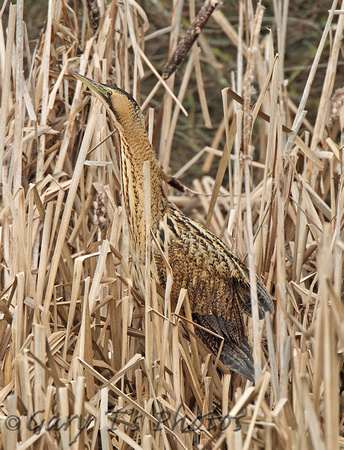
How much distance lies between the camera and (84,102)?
68.8 inches

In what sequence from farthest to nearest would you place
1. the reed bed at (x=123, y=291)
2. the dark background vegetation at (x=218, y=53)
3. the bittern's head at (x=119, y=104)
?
the dark background vegetation at (x=218, y=53) < the bittern's head at (x=119, y=104) < the reed bed at (x=123, y=291)

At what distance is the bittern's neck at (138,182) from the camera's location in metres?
1.62

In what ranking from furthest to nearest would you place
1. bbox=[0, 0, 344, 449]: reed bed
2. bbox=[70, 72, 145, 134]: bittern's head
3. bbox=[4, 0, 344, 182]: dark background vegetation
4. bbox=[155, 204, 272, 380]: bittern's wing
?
bbox=[4, 0, 344, 182]: dark background vegetation, bbox=[155, 204, 272, 380]: bittern's wing, bbox=[70, 72, 145, 134]: bittern's head, bbox=[0, 0, 344, 449]: reed bed

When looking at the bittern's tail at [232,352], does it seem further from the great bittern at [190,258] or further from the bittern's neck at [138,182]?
the bittern's neck at [138,182]

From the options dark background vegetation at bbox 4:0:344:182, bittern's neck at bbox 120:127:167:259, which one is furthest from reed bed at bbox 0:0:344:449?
dark background vegetation at bbox 4:0:344:182

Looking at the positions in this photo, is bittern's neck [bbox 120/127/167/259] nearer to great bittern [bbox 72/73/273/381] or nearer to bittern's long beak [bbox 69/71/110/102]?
great bittern [bbox 72/73/273/381]

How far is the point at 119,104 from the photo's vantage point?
1551 mm

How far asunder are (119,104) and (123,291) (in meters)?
0.51

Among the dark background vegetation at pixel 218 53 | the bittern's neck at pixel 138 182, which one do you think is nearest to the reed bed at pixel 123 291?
the bittern's neck at pixel 138 182

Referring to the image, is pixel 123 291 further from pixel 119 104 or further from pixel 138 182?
pixel 119 104

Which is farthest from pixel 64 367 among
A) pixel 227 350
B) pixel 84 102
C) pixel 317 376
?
pixel 84 102

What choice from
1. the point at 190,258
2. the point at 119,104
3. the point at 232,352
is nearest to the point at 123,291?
the point at 190,258

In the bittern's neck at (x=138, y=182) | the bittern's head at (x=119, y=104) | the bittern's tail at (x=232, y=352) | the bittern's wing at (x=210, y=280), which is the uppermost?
the bittern's head at (x=119, y=104)

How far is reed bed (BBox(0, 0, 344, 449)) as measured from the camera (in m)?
1.07
